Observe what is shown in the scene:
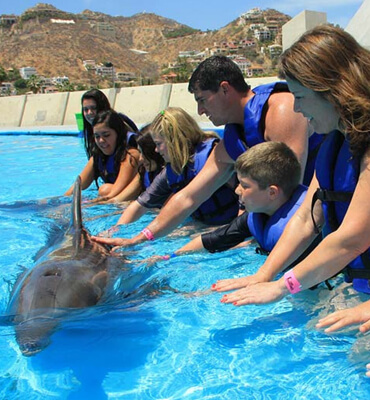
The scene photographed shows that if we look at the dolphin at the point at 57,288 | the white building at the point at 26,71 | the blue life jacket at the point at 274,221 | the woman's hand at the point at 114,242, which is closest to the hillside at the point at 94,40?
the white building at the point at 26,71

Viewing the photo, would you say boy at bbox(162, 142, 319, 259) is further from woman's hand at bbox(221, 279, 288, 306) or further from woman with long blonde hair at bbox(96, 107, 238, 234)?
woman with long blonde hair at bbox(96, 107, 238, 234)

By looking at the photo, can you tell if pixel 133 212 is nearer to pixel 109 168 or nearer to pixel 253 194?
pixel 109 168

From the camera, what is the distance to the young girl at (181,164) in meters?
4.95

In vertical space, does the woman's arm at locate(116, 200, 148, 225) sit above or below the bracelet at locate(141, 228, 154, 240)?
below

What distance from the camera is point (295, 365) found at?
2.59 meters

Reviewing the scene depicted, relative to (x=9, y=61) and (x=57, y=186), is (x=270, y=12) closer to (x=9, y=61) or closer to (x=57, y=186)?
(x=9, y=61)

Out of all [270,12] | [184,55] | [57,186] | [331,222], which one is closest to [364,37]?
[57,186]

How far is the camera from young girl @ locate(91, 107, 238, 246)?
4.95 metres

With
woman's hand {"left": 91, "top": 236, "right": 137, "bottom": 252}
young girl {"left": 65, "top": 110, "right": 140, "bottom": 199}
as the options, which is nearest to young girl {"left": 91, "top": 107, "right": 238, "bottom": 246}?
woman's hand {"left": 91, "top": 236, "right": 137, "bottom": 252}

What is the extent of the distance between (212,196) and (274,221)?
178 centimetres

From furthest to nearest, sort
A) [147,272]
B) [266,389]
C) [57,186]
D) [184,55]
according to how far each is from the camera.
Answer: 1. [184,55]
2. [57,186]
3. [147,272]
4. [266,389]

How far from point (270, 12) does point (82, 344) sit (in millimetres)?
192677

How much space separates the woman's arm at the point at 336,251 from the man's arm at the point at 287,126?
1.58m

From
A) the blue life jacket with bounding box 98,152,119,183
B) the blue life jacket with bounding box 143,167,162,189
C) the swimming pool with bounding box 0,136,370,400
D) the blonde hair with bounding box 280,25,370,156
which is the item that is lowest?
the blue life jacket with bounding box 98,152,119,183
